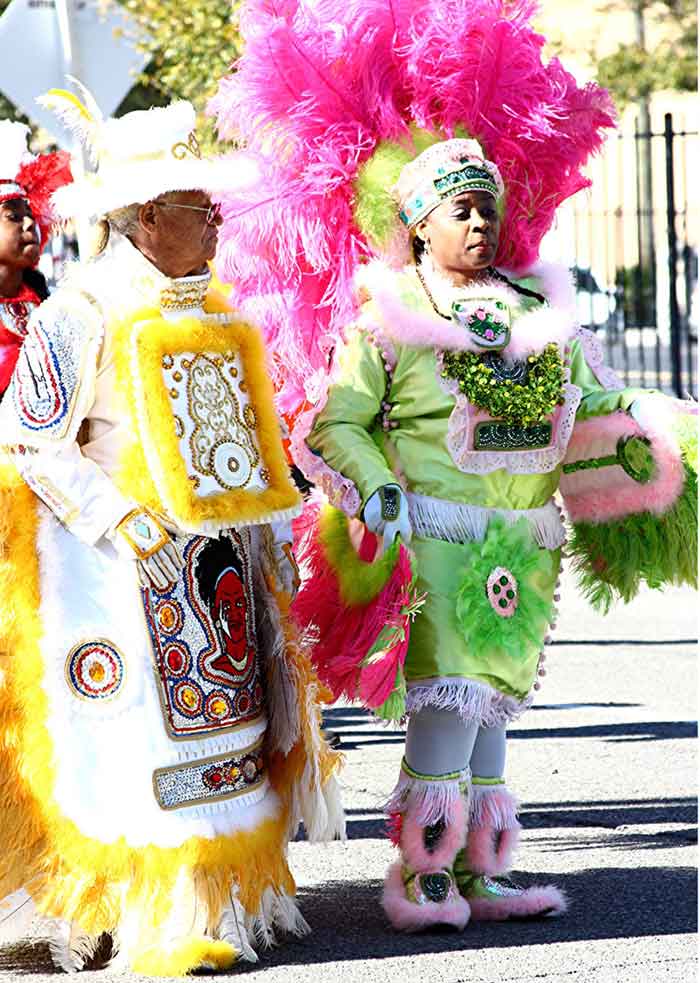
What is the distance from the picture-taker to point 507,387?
496 cm

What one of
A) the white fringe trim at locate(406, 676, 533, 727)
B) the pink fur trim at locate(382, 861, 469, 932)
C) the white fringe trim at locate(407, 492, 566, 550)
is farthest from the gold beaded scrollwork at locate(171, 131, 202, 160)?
the pink fur trim at locate(382, 861, 469, 932)

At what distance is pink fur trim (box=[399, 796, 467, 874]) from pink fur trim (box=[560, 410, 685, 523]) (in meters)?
0.91

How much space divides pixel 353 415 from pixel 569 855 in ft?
A: 5.41

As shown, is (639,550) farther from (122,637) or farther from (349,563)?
(122,637)

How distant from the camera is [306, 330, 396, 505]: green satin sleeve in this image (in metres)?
4.83

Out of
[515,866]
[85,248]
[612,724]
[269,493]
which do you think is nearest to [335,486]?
[269,493]

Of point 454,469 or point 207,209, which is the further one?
point 454,469

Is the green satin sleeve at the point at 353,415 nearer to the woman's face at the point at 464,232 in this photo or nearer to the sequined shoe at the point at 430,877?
the woman's face at the point at 464,232

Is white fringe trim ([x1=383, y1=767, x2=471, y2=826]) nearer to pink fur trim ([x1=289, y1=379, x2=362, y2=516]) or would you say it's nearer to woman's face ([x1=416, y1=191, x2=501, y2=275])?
pink fur trim ([x1=289, y1=379, x2=362, y2=516])

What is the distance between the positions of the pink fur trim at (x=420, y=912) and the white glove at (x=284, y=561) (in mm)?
795

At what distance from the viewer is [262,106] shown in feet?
17.1

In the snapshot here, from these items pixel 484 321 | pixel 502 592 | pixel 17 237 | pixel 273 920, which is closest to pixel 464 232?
pixel 484 321

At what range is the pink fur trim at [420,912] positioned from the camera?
4.91 metres

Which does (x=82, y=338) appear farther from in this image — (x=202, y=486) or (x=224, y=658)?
(x=224, y=658)
